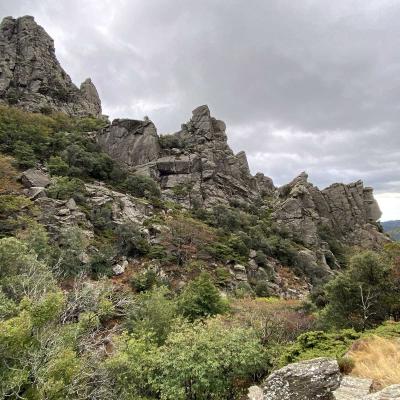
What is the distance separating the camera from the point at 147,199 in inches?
2457

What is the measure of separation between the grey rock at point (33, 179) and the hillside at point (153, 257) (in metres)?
0.25

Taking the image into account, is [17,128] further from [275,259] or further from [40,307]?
[40,307]

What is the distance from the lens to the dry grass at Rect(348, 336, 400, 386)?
10172mm

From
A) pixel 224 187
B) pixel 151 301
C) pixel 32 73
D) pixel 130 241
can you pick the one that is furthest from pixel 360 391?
pixel 32 73

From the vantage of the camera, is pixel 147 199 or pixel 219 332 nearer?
pixel 219 332

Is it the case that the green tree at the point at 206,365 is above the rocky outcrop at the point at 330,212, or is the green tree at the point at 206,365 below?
below

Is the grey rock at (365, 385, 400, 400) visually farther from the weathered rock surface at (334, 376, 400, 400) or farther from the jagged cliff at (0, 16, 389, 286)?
the jagged cliff at (0, 16, 389, 286)

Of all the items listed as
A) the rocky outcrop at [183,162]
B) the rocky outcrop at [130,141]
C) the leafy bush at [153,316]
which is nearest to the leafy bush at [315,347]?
the leafy bush at [153,316]

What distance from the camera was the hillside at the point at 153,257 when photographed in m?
14.3

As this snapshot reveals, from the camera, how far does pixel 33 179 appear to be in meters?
49.2

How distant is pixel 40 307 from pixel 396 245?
30.4 meters

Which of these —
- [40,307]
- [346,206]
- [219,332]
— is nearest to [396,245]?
[219,332]

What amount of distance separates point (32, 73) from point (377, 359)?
10212 cm

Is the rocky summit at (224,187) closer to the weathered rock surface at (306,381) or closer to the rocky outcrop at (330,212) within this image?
the rocky outcrop at (330,212)
